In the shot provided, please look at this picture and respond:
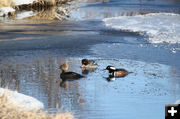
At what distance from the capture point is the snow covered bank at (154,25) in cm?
1480

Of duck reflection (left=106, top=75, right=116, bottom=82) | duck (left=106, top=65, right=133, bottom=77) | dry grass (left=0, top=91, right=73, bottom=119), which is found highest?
dry grass (left=0, top=91, right=73, bottom=119)

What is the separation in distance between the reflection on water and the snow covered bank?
4.31 m

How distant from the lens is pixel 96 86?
836 cm

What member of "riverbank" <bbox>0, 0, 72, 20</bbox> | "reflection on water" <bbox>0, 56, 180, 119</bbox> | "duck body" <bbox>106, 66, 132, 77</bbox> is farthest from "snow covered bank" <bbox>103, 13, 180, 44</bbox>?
"duck body" <bbox>106, 66, 132, 77</bbox>

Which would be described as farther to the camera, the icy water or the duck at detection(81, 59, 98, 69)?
the duck at detection(81, 59, 98, 69)

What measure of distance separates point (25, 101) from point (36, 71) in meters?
3.09

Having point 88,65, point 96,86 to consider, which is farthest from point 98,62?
point 96,86

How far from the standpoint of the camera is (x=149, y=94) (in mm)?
7863

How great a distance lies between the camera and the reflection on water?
698cm

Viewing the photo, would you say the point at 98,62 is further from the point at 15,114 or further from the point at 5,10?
the point at 5,10

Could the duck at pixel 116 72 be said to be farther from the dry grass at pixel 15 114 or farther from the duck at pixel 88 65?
the dry grass at pixel 15 114

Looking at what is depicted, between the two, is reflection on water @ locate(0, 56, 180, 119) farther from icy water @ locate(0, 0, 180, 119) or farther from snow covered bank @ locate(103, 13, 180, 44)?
snow covered bank @ locate(103, 13, 180, 44)

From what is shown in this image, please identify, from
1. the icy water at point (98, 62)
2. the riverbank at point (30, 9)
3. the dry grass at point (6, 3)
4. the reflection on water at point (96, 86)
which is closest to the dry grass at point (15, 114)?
the icy water at point (98, 62)

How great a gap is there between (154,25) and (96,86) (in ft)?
33.5
